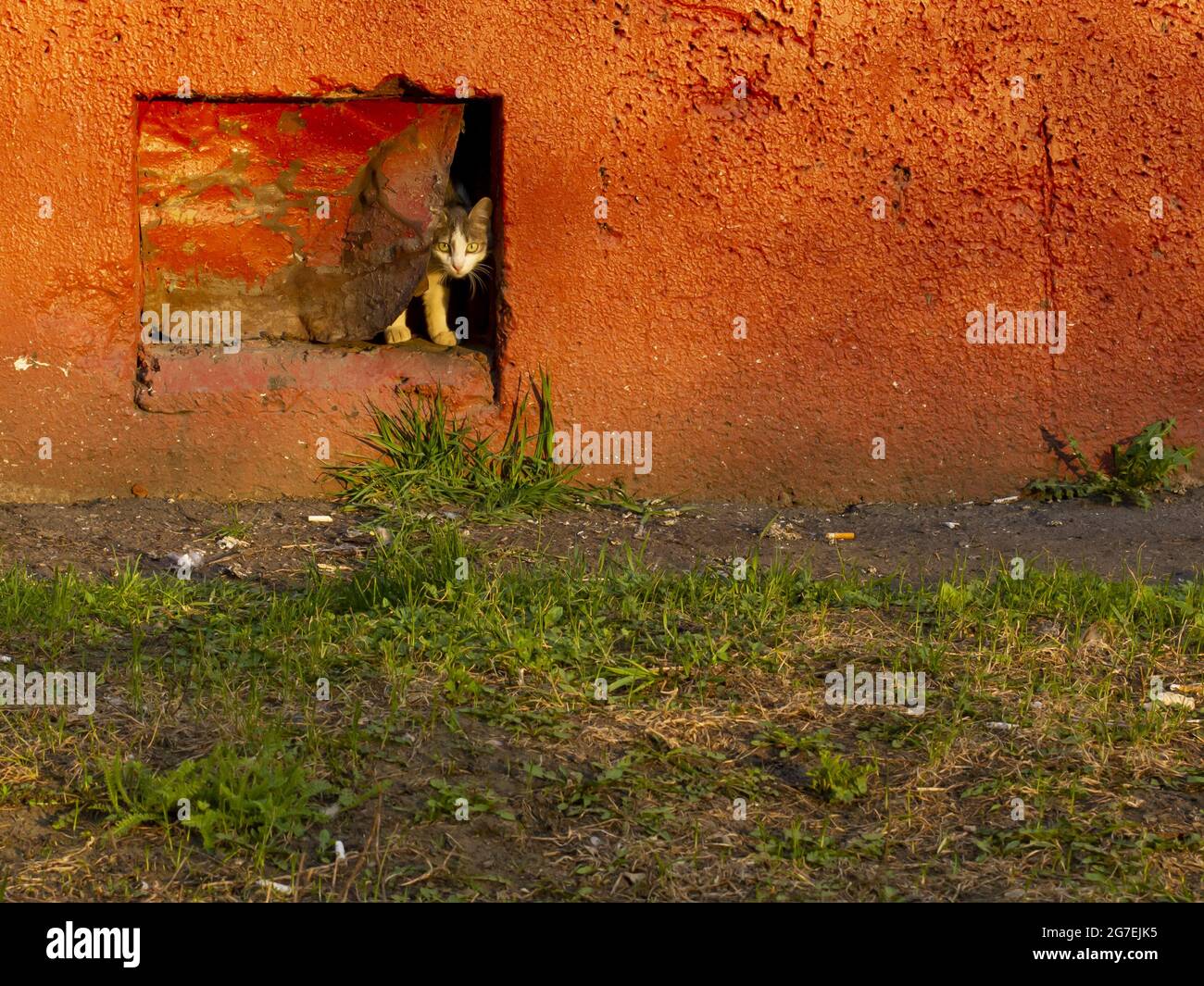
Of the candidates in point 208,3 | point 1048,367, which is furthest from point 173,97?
point 1048,367

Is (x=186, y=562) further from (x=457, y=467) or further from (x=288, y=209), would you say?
(x=288, y=209)

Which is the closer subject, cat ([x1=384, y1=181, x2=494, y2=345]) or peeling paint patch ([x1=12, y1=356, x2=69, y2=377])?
peeling paint patch ([x1=12, y1=356, x2=69, y2=377])

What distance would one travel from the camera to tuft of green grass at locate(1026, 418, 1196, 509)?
4.99 meters

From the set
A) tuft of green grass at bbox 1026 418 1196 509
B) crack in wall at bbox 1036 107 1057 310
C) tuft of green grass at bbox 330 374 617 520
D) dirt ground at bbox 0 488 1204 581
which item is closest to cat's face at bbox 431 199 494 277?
tuft of green grass at bbox 330 374 617 520

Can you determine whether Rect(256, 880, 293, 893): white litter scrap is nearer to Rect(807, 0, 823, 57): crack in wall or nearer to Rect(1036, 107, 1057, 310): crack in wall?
Rect(807, 0, 823, 57): crack in wall

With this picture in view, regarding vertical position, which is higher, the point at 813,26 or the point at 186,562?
the point at 813,26

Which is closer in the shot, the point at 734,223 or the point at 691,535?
the point at 691,535

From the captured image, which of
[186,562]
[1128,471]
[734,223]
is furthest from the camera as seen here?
[1128,471]

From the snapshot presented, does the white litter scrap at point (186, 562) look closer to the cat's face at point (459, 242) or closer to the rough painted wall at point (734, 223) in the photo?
the rough painted wall at point (734, 223)

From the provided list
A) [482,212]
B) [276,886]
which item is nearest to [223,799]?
[276,886]

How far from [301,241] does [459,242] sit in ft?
1.91

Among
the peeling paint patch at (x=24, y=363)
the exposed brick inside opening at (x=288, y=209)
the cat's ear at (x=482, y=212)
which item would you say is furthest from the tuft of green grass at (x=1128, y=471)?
the peeling paint patch at (x=24, y=363)

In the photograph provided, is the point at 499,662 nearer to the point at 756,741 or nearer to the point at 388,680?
the point at 388,680

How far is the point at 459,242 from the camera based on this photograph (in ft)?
17.4
